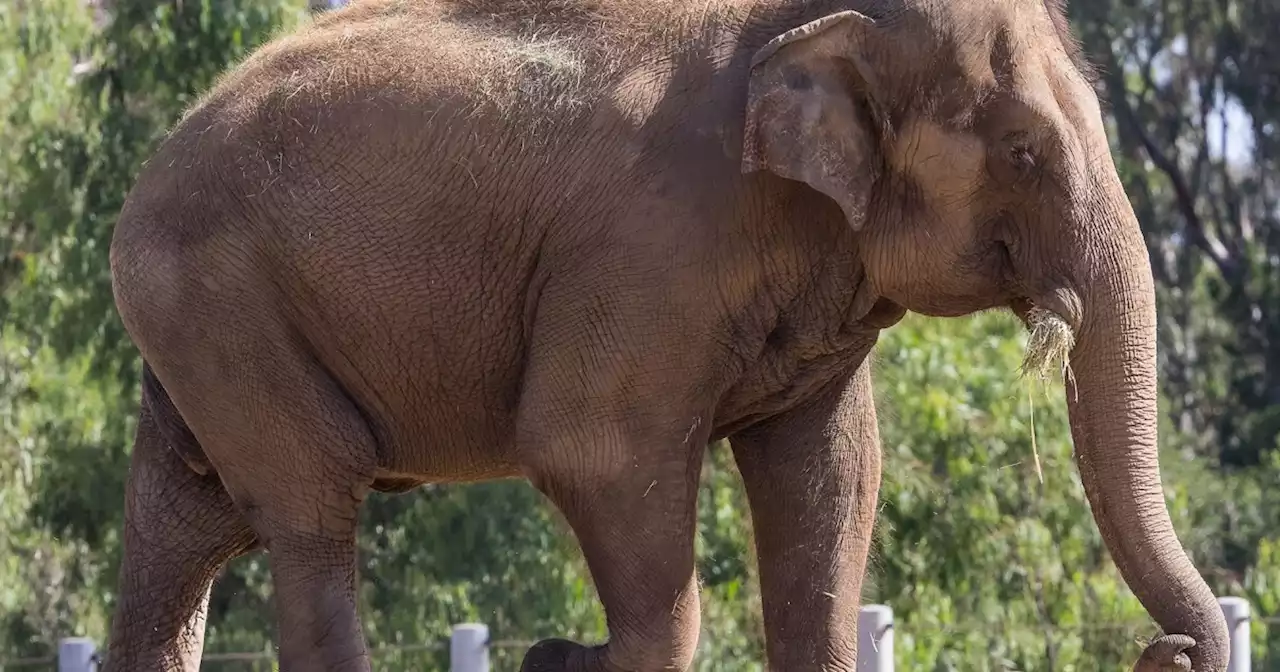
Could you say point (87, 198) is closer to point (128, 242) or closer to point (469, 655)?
point (469, 655)

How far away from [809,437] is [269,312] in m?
1.24

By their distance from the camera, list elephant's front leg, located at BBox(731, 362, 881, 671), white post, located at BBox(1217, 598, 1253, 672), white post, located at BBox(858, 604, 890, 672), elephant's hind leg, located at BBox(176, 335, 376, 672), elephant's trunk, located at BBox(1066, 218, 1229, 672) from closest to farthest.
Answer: elephant's trunk, located at BBox(1066, 218, 1229, 672) → elephant's hind leg, located at BBox(176, 335, 376, 672) → elephant's front leg, located at BBox(731, 362, 881, 671) → white post, located at BBox(858, 604, 890, 672) → white post, located at BBox(1217, 598, 1253, 672)

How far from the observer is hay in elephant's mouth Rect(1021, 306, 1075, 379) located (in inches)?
170

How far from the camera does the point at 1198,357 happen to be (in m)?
25.1

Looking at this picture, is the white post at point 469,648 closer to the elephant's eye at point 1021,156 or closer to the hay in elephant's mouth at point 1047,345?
the hay in elephant's mouth at point 1047,345

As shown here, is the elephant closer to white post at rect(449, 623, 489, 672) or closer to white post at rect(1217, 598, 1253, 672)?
white post at rect(449, 623, 489, 672)

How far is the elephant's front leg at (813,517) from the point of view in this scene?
499 cm

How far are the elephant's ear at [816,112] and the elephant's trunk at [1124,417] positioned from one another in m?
0.51

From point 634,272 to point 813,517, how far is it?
888 mm

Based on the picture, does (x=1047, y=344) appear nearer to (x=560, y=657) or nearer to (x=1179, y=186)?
(x=560, y=657)

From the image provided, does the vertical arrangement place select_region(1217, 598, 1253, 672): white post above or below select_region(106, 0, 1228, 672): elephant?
below

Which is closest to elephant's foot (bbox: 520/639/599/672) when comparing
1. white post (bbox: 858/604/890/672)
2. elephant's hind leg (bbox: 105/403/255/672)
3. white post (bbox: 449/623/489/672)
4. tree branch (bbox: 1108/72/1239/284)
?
elephant's hind leg (bbox: 105/403/255/672)

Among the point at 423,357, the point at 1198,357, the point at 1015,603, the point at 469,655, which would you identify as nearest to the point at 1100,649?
the point at 1015,603

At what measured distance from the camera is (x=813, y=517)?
197 inches
